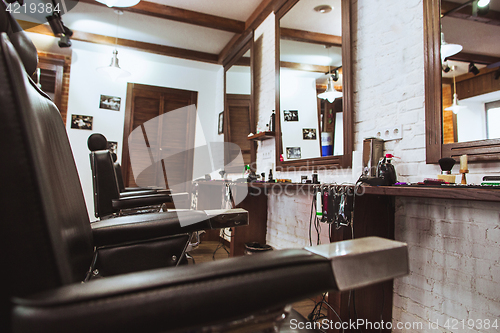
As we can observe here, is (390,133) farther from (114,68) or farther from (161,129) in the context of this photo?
(161,129)

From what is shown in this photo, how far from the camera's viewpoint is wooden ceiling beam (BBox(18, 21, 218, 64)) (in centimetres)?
476

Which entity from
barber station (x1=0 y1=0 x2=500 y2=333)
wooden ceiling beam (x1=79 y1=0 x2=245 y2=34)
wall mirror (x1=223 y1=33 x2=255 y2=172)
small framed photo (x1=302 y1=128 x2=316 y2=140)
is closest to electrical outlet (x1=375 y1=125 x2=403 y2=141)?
barber station (x1=0 y1=0 x2=500 y2=333)

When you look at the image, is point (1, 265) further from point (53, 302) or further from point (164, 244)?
point (164, 244)

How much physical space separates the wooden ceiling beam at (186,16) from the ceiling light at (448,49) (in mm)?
3644

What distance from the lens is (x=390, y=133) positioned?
6.28 ft

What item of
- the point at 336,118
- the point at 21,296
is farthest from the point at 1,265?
the point at 336,118

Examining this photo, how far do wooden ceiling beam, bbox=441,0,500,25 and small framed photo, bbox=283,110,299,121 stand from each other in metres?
1.65

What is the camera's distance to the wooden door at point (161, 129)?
220 inches

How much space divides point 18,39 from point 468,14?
2.09 m

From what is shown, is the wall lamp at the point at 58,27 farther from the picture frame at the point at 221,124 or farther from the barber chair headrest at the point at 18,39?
the barber chair headrest at the point at 18,39

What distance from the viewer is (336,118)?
7.97ft

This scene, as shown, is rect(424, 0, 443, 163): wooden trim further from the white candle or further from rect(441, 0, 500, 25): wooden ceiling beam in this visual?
the white candle

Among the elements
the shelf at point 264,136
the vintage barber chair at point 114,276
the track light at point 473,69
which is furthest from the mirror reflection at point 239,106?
the vintage barber chair at point 114,276

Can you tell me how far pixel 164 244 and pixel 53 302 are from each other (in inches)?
26.2
